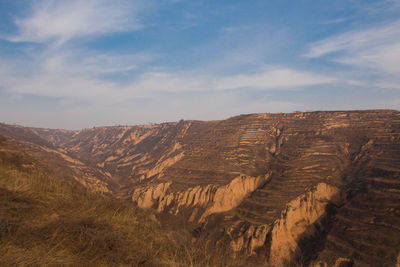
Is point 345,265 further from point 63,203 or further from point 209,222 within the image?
point 63,203

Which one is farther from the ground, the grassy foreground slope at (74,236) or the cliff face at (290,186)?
the grassy foreground slope at (74,236)

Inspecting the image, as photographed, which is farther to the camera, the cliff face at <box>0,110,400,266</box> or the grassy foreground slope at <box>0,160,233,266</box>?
the cliff face at <box>0,110,400,266</box>

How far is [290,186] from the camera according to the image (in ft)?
134

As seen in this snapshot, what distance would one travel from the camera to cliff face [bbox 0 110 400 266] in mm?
28078

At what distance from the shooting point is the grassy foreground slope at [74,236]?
309 centimetres

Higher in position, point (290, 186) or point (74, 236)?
point (74, 236)

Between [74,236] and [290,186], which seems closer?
[74,236]

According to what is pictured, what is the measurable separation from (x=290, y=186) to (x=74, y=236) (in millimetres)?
42039

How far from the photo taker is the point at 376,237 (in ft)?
82.7

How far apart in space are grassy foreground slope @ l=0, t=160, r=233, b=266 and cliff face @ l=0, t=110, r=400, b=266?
8380 millimetres

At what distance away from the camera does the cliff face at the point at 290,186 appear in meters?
28.1

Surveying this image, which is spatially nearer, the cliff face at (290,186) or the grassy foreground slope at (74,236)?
the grassy foreground slope at (74,236)

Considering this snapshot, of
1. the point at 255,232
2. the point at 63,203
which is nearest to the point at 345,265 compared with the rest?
the point at 255,232

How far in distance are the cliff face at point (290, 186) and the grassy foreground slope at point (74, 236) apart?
838 cm
